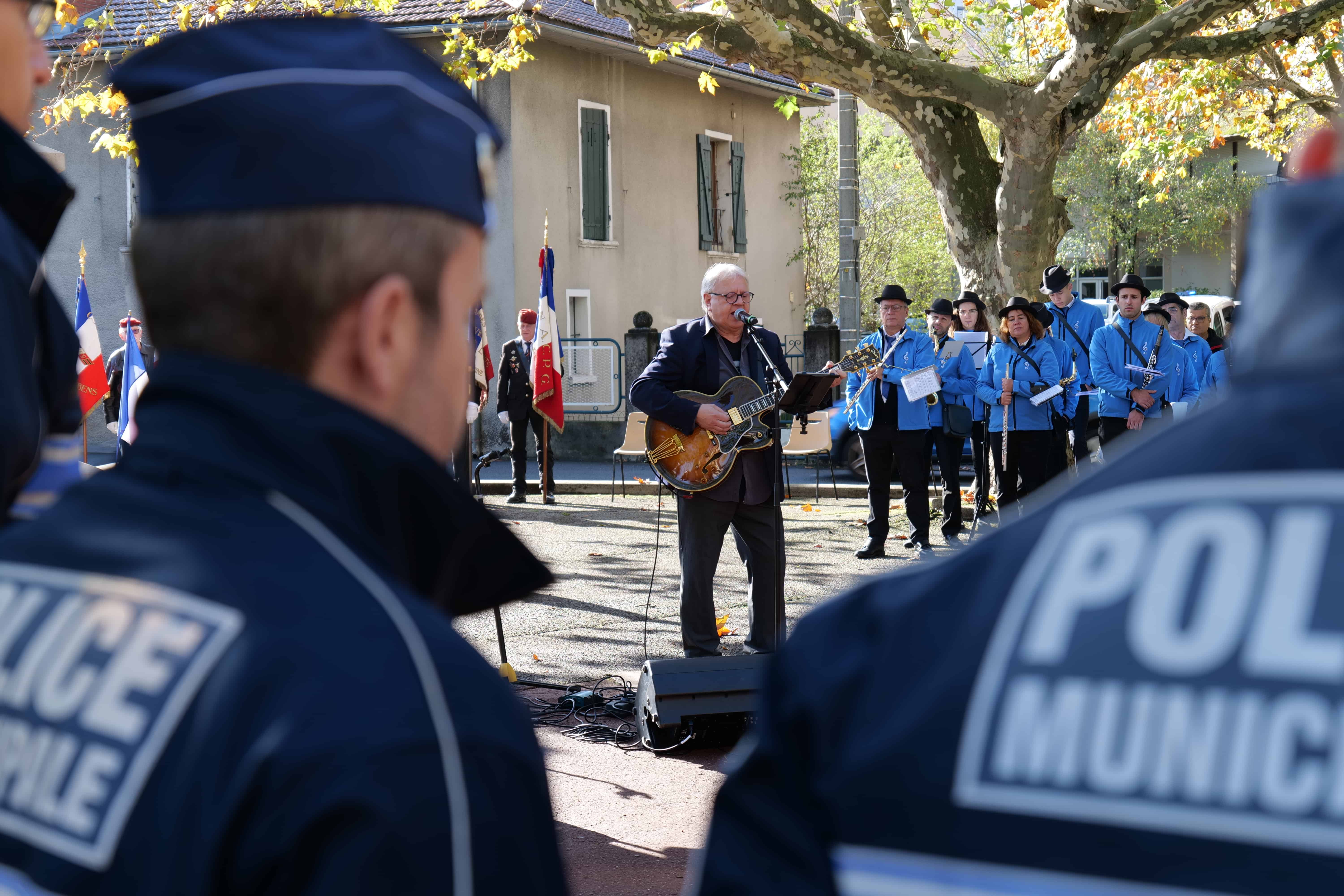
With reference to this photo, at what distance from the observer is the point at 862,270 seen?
117 ft

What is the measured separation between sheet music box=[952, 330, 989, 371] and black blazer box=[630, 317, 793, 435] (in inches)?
258

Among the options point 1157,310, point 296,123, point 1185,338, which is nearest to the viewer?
point 296,123

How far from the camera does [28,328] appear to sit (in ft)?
6.19

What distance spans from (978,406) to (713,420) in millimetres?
6336

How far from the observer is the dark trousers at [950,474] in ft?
39.7

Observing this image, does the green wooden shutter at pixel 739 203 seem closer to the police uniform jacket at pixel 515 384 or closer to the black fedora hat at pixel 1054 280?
the police uniform jacket at pixel 515 384

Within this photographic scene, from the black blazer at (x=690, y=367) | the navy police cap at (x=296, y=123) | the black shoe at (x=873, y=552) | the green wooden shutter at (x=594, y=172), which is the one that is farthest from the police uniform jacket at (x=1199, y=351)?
the navy police cap at (x=296, y=123)

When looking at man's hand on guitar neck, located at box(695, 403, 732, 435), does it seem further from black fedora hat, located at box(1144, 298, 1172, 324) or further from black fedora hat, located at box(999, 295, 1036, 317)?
black fedora hat, located at box(1144, 298, 1172, 324)

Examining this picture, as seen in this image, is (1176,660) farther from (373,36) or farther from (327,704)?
(373,36)

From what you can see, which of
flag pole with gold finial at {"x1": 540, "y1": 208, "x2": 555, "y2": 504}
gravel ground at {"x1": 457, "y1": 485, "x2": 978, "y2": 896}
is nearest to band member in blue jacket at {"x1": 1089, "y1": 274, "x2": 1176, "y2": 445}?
gravel ground at {"x1": 457, "y1": 485, "x2": 978, "y2": 896}

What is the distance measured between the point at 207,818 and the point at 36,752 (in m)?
0.21

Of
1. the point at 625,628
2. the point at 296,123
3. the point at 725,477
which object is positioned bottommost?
the point at 625,628

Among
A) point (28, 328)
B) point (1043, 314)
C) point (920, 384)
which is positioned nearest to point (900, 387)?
point (920, 384)

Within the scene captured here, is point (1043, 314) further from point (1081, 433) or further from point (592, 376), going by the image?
point (592, 376)
